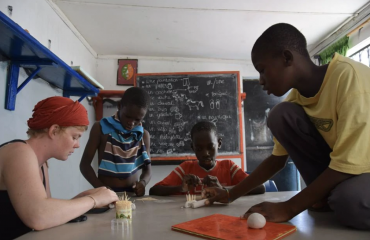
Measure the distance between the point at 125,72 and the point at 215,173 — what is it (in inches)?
92.8

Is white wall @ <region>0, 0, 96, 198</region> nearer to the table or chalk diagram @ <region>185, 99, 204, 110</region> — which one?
the table

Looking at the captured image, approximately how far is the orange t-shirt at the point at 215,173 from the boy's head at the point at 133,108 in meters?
0.52

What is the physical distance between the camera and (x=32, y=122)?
115cm

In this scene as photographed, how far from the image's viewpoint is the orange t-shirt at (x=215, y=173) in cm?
214

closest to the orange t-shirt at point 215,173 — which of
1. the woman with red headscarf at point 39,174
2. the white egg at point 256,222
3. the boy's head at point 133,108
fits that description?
the boy's head at point 133,108

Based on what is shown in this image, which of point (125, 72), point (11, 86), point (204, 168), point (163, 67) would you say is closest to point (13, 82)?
point (11, 86)

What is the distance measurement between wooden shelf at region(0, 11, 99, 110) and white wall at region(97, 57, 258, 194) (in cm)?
145

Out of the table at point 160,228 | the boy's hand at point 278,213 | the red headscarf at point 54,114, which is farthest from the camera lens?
the red headscarf at point 54,114

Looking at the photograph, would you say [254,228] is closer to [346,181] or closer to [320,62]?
[346,181]

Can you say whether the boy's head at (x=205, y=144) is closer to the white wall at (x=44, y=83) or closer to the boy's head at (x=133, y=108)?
the boy's head at (x=133, y=108)

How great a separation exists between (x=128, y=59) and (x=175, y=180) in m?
2.38

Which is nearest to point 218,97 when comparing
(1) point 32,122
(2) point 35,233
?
(1) point 32,122

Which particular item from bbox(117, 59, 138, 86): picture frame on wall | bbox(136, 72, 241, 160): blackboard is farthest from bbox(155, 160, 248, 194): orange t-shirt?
bbox(117, 59, 138, 86): picture frame on wall

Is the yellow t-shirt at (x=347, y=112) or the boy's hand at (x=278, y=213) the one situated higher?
the yellow t-shirt at (x=347, y=112)
